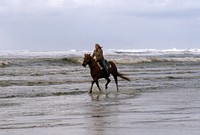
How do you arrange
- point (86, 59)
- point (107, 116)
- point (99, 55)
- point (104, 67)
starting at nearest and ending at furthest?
point (107, 116), point (86, 59), point (99, 55), point (104, 67)

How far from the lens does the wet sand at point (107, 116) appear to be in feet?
29.0

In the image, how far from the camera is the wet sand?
8.85 m

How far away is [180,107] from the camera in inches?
494

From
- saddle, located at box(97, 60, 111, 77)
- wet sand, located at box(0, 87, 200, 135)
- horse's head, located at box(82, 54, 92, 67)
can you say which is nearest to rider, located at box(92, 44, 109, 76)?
saddle, located at box(97, 60, 111, 77)

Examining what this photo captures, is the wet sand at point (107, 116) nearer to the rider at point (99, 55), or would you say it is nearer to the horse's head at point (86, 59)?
the horse's head at point (86, 59)

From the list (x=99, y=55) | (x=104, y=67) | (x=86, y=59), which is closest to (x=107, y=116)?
(x=86, y=59)

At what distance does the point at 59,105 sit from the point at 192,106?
149 inches

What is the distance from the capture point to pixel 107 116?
10969mm

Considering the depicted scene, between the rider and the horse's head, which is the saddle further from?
the horse's head

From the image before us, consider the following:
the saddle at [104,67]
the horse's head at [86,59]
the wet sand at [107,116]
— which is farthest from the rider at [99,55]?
the wet sand at [107,116]


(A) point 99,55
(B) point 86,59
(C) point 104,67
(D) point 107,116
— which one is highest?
(A) point 99,55

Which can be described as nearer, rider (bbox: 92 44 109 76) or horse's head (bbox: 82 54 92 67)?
horse's head (bbox: 82 54 92 67)

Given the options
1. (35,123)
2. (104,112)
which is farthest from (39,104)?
(35,123)

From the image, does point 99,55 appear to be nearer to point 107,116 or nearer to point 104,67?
point 104,67
